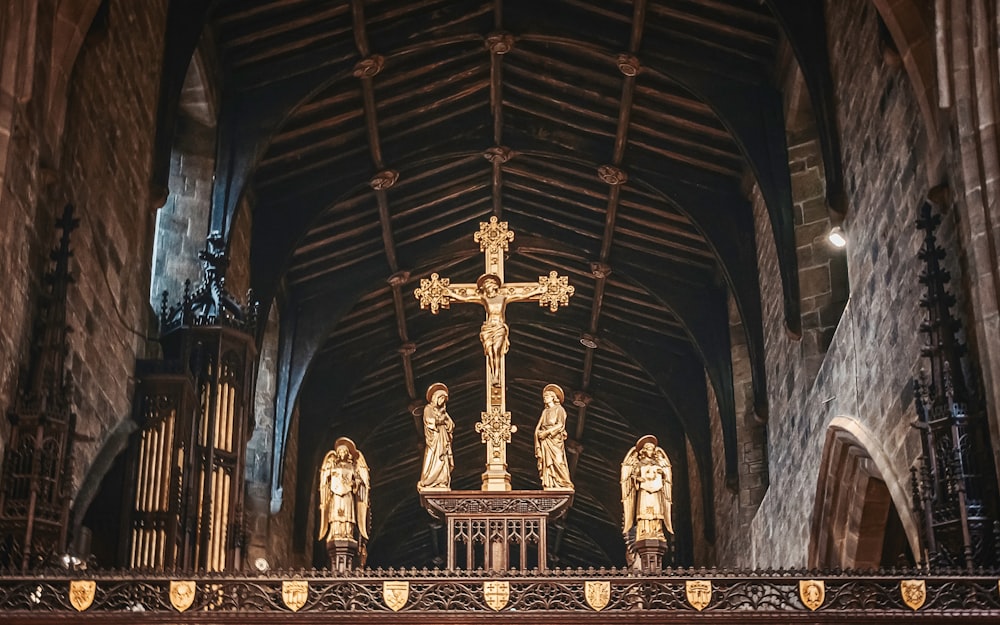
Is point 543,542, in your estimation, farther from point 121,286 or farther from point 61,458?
point 121,286

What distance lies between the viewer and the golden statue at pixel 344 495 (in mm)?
12828

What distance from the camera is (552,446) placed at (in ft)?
42.3

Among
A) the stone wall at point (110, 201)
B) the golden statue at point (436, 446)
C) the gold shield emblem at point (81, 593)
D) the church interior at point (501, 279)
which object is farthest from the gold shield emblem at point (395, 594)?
the stone wall at point (110, 201)

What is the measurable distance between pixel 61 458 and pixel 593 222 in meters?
12.5

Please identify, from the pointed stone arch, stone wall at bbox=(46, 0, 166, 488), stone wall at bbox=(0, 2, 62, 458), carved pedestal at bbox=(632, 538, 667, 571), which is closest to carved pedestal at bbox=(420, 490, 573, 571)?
carved pedestal at bbox=(632, 538, 667, 571)

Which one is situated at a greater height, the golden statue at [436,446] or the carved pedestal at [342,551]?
the golden statue at [436,446]

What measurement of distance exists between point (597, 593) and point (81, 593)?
10.7ft

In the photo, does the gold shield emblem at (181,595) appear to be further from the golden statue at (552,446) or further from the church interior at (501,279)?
the golden statue at (552,446)

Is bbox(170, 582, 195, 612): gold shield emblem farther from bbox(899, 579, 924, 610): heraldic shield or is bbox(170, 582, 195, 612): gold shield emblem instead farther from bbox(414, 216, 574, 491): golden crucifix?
bbox(899, 579, 924, 610): heraldic shield

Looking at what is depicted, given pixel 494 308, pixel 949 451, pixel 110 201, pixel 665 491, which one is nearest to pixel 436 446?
pixel 494 308

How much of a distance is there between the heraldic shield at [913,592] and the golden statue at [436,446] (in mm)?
3461

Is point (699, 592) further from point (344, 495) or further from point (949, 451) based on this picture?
point (344, 495)

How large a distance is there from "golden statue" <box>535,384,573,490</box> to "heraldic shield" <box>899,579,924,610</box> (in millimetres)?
2684

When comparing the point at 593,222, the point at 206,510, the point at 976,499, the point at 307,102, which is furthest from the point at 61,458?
the point at 593,222
